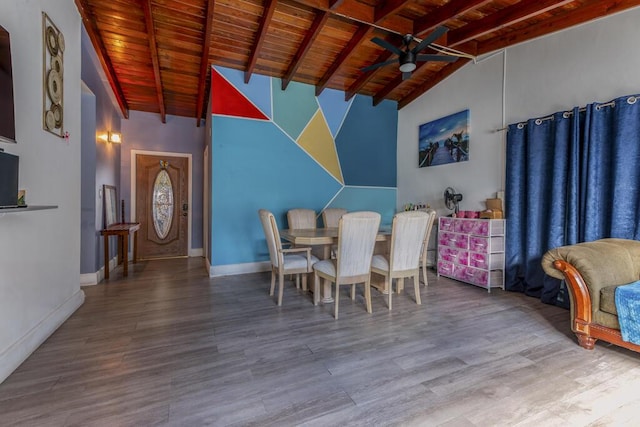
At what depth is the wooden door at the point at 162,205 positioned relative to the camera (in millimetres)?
5832

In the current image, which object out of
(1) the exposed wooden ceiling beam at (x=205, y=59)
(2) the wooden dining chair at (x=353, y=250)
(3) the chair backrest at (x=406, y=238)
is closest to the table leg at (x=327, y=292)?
(2) the wooden dining chair at (x=353, y=250)

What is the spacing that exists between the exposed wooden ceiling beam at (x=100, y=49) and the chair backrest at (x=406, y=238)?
401 cm

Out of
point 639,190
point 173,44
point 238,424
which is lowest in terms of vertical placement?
point 238,424

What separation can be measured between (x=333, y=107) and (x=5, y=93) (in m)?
4.43

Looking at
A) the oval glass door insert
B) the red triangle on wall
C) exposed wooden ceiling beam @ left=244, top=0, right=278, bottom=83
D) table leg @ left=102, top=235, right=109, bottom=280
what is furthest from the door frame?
exposed wooden ceiling beam @ left=244, top=0, right=278, bottom=83

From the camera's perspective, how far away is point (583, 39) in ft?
10.6

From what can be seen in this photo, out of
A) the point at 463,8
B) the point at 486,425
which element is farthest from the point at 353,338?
the point at 463,8

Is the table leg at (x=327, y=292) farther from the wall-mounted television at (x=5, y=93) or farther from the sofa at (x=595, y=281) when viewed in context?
the wall-mounted television at (x=5, y=93)

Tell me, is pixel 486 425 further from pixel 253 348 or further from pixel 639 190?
pixel 639 190

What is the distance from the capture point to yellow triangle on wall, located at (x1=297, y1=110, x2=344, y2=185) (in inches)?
203

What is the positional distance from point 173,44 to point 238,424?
4454 millimetres

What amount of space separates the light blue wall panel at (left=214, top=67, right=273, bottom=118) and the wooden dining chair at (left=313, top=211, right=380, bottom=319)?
2957 mm

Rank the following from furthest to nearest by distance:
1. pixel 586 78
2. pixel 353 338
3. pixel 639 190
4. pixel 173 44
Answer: pixel 173 44, pixel 586 78, pixel 639 190, pixel 353 338

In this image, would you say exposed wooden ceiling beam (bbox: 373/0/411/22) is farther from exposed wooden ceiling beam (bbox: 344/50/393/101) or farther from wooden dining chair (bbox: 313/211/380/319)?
wooden dining chair (bbox: 313/211/380/319)
